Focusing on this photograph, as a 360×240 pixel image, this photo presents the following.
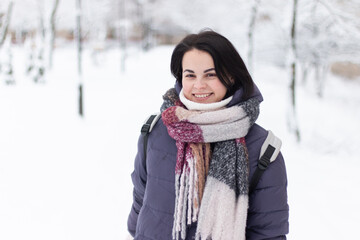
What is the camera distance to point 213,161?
1.37 m

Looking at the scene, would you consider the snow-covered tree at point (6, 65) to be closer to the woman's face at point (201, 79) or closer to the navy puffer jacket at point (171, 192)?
the navy puffer jacket at point (171, 192)

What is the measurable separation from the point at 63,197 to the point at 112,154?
2.12 metres

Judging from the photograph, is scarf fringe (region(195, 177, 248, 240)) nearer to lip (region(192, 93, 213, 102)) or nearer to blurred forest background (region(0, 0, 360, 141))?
lip (region(192, 93, 213, 102))

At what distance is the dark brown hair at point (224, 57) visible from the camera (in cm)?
137

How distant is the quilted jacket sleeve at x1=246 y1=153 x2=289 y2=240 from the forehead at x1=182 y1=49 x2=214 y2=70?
1.73ft

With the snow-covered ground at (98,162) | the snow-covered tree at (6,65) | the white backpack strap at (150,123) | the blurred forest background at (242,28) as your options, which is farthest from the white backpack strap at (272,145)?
the snow-covered tree at (6,65)

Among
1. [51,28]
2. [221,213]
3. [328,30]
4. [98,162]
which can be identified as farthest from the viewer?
[51,28]

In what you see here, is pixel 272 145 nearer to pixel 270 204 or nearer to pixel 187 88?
pixel 270 204

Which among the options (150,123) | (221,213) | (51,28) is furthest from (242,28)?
(221,213)

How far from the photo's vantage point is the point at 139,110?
10812 mm

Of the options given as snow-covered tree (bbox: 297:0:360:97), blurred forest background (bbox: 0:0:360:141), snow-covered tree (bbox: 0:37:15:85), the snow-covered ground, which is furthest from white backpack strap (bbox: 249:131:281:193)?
snow-covered tree (bbox: 0:37:15:85)

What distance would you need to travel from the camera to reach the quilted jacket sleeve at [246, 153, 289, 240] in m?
1.34

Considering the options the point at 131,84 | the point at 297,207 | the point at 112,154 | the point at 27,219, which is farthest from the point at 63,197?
the point at 131,84

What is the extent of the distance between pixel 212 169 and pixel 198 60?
50 cm
